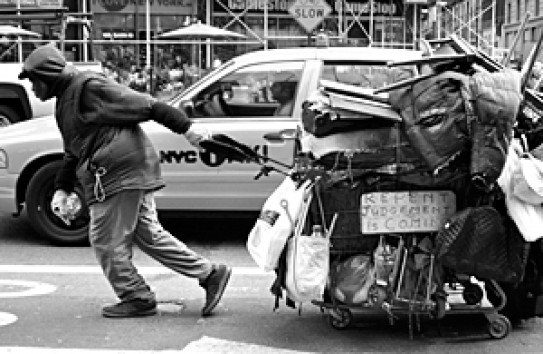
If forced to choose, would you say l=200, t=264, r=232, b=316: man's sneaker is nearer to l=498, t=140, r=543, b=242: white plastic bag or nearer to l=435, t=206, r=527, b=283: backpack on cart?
l=435, t=206, r=527, b=283: backpack on cart

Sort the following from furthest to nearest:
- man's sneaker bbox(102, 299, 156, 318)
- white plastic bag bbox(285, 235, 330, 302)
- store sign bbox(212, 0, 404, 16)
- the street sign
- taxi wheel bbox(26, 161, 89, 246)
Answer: store sign bbox(212, 0, 404, 16) < the street sign < taxi wheel bbox(26, 161, 89, 246) < man's sneaker bbox(102, 299, 156, 318) < white plastic bag bbox(285, 235, 330, 302)

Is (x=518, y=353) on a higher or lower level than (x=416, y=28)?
lower

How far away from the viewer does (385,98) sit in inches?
185

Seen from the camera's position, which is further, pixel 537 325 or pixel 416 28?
pixel 416 28

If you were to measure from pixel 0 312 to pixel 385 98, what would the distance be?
2919 mm

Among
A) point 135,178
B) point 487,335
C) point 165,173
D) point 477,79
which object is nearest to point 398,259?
point 487,335

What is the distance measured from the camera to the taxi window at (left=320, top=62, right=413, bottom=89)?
7195 mm

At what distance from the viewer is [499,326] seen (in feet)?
15.8

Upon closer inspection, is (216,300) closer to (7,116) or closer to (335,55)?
(335,55)

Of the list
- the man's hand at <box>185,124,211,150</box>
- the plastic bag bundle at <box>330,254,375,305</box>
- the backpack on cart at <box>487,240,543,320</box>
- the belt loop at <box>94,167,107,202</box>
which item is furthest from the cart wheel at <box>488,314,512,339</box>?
the belt loop at <box>94,167,107,202</box>

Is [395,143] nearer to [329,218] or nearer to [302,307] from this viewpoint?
[329,218]

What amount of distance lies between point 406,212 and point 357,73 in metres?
2.89

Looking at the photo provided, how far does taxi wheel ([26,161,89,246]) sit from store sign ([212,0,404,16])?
57.0 ft

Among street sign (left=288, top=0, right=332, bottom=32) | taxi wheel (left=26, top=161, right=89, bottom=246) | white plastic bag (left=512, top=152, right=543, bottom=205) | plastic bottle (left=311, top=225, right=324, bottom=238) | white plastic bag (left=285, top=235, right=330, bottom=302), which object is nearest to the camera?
white plastic bag (left=512, top=152, right=543, bottom=205)
